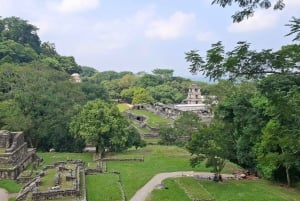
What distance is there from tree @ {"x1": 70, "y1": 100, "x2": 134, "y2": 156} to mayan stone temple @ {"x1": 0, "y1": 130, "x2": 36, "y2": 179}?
17.2 ft

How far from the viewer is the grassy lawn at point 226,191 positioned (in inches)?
1003

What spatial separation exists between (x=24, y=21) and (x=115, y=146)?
2219 inches

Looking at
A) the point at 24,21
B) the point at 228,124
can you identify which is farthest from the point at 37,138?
the point at 24,21

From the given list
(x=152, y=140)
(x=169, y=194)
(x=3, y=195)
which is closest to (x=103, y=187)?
(x=169, y=194)

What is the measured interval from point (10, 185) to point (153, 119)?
144 ft

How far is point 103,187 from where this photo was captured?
89.7 ft

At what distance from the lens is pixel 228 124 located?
118 feet

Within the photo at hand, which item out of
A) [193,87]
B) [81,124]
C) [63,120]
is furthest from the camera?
[193,87]

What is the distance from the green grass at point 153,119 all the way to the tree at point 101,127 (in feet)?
80.4

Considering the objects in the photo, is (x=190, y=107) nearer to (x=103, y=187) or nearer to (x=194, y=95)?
(x=194, y=95)

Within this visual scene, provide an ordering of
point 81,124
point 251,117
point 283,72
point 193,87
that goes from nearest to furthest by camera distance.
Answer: point 283,72 → point 251,117 → point 81,124 → point 193,87

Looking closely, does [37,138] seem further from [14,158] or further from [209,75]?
[209,75]

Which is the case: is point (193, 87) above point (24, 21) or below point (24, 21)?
below

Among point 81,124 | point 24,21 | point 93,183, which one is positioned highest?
point 24,21
